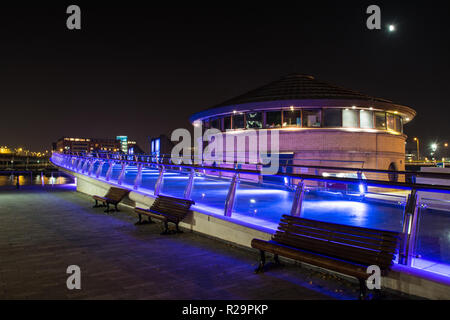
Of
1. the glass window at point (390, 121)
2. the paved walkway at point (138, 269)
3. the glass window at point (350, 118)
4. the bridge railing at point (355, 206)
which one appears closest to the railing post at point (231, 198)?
the bridge railing at point (355, 206)

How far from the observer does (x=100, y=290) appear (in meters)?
4.77

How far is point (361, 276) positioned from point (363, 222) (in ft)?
12.7

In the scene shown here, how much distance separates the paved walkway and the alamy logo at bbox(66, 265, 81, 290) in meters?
0.07

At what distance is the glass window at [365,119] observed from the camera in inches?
983

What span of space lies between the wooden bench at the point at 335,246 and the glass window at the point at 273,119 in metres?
20.0

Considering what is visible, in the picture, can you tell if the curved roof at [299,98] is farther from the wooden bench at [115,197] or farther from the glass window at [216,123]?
the wooden bench at [115,197]

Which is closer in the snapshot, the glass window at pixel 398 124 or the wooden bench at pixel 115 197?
the wooden bench at pixel 115 197

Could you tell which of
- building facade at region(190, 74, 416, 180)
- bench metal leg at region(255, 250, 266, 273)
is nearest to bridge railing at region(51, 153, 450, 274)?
bench metal leg at region(255, 250, 266, 273)

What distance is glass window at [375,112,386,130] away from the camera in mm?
25469

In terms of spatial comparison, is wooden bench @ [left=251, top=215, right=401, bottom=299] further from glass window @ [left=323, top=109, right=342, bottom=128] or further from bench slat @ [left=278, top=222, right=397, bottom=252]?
glass window @ [left=323, top=109, right=342, bottom=128]

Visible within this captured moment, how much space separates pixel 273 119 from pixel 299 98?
2.42 metres

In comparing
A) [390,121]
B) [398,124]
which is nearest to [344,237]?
[390,121]

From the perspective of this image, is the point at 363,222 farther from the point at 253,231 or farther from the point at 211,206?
the point at 211,206
